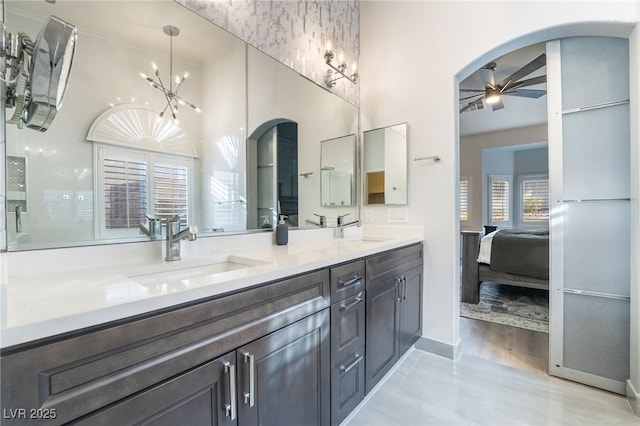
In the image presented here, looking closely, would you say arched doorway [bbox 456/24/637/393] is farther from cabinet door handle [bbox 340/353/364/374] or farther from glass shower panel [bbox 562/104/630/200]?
cabinet door handle [bbox 340/353/364/374]

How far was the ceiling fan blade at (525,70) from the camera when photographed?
2.53 m

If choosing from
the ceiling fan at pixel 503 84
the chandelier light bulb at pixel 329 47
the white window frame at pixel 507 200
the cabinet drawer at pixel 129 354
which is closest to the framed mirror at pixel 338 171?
the chandelier light bulb at pixel 329 47

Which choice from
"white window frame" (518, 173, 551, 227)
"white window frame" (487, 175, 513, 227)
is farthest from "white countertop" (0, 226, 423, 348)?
"white window frame" (518, 173, 551, 227)

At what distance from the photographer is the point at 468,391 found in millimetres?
1777

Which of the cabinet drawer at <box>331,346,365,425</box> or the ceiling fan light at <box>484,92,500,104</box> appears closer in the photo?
the cabinet drawer at <box>331,346,365,425</box>

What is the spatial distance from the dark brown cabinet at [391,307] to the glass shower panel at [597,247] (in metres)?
0.97

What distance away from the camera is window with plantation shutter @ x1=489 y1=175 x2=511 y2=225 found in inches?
263

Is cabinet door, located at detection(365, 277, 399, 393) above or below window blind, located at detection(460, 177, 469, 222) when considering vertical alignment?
below

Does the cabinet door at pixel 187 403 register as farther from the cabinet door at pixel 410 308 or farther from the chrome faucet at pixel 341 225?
the chrome faucet at pixel 341 225

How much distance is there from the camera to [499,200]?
6738 mm

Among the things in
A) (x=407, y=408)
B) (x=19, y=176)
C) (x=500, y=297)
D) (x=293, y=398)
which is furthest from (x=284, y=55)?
(x=500, y=297)

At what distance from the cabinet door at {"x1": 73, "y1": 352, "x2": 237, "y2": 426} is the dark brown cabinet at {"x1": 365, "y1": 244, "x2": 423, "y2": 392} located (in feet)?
2.92

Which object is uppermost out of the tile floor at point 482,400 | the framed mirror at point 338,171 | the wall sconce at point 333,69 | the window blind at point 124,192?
the wall sconce at point 333,69

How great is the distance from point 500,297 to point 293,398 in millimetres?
3497
